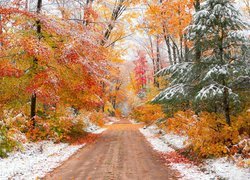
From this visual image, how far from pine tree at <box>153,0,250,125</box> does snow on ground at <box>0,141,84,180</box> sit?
528 centimetres

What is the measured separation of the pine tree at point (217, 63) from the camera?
1036cm

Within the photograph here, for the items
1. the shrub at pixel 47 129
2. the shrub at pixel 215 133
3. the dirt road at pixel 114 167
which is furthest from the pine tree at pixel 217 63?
the shrub at pixel 47 129

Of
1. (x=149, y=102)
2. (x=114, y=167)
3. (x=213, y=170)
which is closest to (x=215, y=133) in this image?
(x=213, y=170)

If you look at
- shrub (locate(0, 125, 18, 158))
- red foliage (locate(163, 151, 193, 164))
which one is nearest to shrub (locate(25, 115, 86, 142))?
shrub (locate(0, 125, 18, 158))

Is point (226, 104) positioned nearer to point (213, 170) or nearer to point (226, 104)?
point (226, 104)

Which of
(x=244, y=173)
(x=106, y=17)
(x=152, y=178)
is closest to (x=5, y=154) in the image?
(x=152, y=178)

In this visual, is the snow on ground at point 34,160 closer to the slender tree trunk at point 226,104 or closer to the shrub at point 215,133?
the shrub at point 215,133

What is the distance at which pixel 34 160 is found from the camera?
11.1 metres

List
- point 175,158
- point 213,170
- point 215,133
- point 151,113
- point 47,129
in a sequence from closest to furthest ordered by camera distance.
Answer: point 213,170 < point 215,133 < point 175,158 < point 47,129 < point 151,113

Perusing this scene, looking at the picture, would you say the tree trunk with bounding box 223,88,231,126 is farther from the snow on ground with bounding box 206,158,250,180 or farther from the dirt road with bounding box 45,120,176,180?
the dirt road with bounding box 45,120,176,180

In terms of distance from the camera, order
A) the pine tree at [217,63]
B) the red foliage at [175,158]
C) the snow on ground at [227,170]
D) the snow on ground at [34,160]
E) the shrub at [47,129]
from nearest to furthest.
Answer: the snow on ground at [227,170], the snow on ground at [34,160], the pine tree at [217,63], the red foliage at [175,158], the shrub at [47,129]

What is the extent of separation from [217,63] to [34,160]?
26.7ft

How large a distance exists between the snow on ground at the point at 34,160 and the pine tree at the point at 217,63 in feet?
17.3

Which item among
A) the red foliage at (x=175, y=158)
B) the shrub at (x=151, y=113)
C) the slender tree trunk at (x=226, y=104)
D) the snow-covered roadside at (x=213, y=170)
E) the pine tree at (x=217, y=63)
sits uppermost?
the pine tree at (x=217, y=63)
